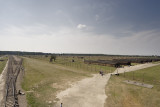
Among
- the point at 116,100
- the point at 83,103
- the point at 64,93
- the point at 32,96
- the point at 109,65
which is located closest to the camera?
the point at 83,103

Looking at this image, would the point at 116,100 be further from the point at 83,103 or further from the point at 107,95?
the point at 83,103

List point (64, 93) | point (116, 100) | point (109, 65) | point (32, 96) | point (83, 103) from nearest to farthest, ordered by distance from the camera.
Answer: point (83, 103)
point (116, 100)
point (32, 96)
point (64, 93)
point (109, 65)

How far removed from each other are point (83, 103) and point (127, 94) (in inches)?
363

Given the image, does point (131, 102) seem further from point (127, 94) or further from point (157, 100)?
point (157, 100)

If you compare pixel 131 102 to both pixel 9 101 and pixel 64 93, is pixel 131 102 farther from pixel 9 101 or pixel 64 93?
pixel 9 101

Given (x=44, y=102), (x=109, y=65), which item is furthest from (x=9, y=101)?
(x=109, y=65)

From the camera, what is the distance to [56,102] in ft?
54.2

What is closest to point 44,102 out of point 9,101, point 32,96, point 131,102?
point 32,96

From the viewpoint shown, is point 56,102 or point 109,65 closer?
point 56,102

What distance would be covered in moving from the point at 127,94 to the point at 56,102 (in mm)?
13178

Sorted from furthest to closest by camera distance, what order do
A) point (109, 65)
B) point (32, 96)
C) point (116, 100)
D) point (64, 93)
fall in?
point (109, 65), point (64, 93), point (32, 96), point (116, 100)

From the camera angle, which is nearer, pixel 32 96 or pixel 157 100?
pixel 157 100

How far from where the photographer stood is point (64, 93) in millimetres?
20062

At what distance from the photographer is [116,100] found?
1742cm
